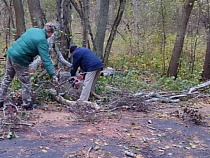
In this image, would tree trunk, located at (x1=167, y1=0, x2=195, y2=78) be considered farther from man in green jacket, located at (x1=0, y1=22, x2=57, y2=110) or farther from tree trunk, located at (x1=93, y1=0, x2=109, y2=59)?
man in green jacket, located at (x1=0, y1=22, x2=57, y2=110)

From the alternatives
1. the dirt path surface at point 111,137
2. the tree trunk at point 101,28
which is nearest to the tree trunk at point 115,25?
the tree trunk at point 101,28

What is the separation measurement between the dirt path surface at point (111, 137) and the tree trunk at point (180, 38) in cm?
624

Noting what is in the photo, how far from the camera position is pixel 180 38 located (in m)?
12.9

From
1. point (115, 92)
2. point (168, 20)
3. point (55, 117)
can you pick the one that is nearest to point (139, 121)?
point (55, 117)

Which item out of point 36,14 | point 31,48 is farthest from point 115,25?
point 31,48

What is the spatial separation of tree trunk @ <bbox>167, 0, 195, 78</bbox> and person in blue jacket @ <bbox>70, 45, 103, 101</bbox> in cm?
597

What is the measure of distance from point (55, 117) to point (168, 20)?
11.2 m

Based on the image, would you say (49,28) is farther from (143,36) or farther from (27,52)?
(143,36)

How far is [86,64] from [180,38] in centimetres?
625

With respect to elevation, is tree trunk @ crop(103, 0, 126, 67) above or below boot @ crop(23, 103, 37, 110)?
above

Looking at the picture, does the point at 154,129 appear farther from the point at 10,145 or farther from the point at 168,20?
the point at 168,20

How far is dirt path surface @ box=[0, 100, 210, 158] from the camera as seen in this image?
15.7 feet

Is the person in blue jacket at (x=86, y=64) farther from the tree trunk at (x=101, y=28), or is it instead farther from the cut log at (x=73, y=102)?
the tree trunk at (x=101, y=28)

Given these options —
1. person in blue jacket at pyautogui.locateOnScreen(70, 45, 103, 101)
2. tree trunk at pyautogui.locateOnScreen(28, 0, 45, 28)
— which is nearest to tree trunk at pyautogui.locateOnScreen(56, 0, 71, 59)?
person in blue jacket at pyautogui.locateOnScreen(70, 45, 103, 101)
